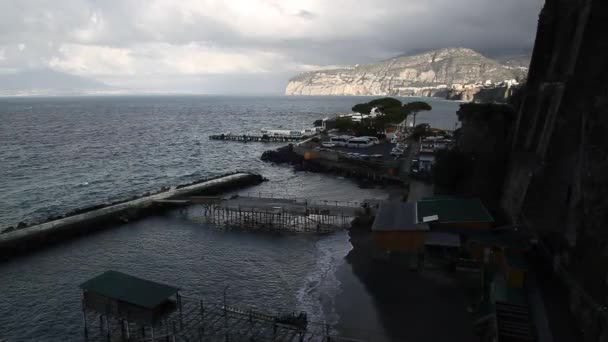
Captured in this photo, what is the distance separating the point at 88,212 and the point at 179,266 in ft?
52.7

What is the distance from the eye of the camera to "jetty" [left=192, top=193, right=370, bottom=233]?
3634 cm

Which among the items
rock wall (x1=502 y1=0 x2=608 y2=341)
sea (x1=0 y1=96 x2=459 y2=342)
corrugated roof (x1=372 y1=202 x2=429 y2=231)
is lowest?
sea (x1=0 y1=96 x2=459 y2=342)

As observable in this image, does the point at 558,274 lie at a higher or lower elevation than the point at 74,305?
higher

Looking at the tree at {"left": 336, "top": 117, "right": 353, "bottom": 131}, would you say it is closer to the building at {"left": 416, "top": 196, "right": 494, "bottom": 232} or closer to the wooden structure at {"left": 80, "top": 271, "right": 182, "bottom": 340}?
the building at {"left": 416, "top": 196, "right": 494, "bottom": 232}

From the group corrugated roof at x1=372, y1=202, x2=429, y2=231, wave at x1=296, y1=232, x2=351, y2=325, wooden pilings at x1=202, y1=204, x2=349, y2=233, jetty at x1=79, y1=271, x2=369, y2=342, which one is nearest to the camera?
jetty at x1=79, y1=271, x2=369, y2=342

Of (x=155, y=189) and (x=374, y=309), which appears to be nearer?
(x=374, y=309)

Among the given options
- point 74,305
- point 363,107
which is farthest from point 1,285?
point 363,107

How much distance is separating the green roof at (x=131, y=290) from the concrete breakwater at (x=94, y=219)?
16335mm

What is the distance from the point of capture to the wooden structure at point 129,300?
1834cm

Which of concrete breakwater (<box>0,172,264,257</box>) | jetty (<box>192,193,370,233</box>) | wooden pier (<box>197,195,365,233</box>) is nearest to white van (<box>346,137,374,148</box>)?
concrete breakwater (<box>0,172,264,257</box>)

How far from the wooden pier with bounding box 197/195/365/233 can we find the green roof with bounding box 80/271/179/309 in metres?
17.4

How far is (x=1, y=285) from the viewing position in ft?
87.5

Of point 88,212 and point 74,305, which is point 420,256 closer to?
point 74,305

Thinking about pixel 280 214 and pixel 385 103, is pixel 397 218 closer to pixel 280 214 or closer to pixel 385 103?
pixel 280 214
